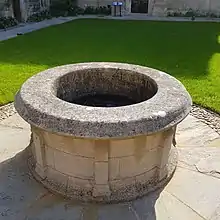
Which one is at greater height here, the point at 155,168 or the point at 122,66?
the point at 122,66

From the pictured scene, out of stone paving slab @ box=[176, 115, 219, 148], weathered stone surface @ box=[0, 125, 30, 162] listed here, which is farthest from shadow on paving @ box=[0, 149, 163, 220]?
stone paving slab @ box=[176, 115, 219, 148]

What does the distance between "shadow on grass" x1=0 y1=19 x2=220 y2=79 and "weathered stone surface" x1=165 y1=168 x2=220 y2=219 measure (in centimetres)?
441

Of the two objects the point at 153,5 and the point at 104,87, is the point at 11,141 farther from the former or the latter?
the point at 153,5

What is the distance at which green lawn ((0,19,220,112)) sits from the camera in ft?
26.0

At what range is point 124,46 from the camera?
11.5 meters

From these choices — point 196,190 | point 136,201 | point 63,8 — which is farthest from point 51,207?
point 63,8

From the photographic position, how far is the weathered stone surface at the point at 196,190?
386 centimetres

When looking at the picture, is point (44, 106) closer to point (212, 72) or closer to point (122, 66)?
point (122, 66)

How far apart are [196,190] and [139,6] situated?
1706cm

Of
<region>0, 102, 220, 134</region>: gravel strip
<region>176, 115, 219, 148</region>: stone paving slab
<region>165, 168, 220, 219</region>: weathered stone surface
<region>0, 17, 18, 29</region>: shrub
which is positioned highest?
<region>0, 17, 18, 29</region>: shrub

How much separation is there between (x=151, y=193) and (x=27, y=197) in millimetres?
1565

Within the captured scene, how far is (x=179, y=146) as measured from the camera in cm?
510

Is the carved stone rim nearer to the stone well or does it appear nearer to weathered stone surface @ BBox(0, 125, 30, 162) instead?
the stone well

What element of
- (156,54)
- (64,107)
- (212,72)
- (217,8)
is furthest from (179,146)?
(217,8)
